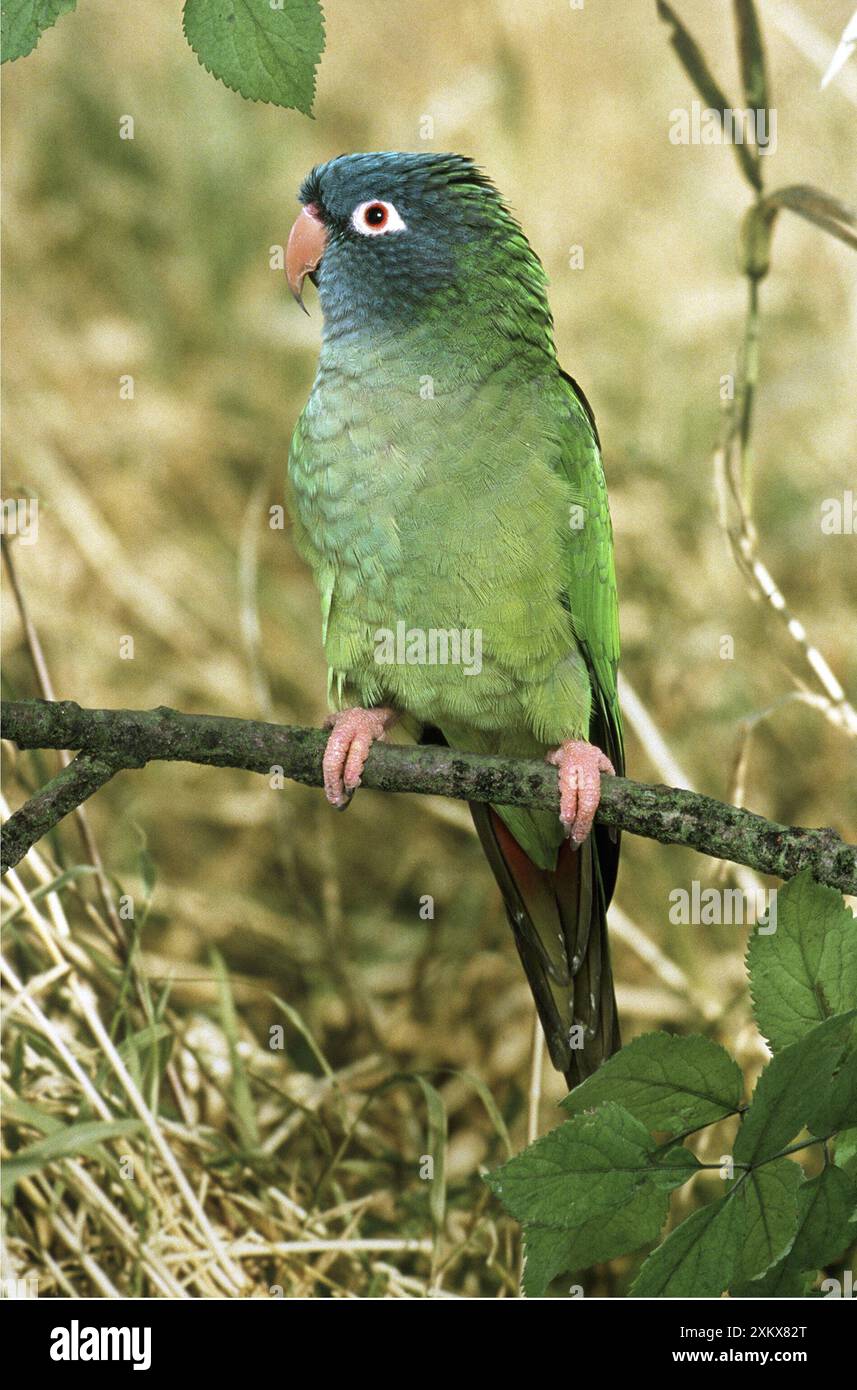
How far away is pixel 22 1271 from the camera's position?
189 cm

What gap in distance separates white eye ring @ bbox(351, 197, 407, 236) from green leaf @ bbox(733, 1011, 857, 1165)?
1535 mm

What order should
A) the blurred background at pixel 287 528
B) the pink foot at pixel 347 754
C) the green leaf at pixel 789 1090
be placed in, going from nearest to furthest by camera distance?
the green leaf at pixel 789 1090
the pink foot at pixel 347 754
the blurred background at pixel 287 528

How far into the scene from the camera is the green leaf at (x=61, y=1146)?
5.38 ft

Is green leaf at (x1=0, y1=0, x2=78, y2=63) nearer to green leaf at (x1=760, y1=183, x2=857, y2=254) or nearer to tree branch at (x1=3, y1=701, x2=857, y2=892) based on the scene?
tree branch at (x1=3, y1=701, x2=857, y2=892)

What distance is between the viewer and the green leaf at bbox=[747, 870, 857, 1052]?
1.24 m

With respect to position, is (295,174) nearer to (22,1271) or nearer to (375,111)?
(375,111)

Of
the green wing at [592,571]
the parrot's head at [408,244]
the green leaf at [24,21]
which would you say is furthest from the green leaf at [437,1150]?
the green leaf at [24,21]

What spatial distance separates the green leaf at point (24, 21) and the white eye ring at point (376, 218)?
1029 mm

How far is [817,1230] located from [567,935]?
3.33 ft

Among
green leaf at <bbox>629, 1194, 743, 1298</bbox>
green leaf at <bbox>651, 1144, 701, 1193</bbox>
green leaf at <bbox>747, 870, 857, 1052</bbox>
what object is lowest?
green leaf at <bbox>629, 1194, 743, 1298</bbox>

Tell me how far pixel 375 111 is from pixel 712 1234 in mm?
4077

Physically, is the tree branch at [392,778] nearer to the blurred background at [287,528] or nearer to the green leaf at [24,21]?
the green leaf at [24,21]

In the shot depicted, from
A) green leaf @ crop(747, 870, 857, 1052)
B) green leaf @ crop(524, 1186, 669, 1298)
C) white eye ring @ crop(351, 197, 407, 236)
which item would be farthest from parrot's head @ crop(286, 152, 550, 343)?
green leaf @ crop(524, 1186, 669, 1298)

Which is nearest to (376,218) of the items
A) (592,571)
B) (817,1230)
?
(592,571)
